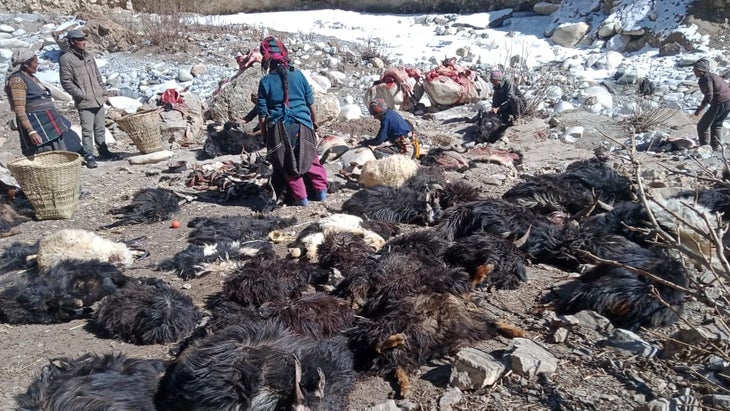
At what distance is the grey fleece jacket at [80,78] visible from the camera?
7723 millimetres

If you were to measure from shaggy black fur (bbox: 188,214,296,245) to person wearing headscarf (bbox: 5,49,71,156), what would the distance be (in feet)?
7.56

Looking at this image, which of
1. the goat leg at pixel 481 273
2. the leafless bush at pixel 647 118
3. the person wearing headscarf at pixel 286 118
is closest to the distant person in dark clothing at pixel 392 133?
the person wearing headscarf at pixel 286 118

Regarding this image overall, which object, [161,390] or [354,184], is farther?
[354,184]

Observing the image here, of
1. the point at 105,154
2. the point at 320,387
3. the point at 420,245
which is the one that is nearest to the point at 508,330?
the point at 420,245

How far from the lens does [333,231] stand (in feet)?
16.3

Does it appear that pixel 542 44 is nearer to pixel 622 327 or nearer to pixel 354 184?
pixel 354 184

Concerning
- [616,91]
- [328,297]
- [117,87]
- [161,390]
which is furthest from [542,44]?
[161,390]

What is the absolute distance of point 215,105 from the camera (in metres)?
10.1

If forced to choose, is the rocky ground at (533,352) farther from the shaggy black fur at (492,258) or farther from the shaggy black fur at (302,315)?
the shaggy black fur at (302,315)

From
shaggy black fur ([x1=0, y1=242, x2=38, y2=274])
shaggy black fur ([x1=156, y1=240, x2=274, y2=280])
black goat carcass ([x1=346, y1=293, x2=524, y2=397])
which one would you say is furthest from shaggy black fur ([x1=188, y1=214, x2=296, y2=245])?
black goat carcass ([x1=346, y1=293, x2=524, y2=397])

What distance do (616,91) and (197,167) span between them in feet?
26.9

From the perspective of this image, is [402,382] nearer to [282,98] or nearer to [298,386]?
[298,386]

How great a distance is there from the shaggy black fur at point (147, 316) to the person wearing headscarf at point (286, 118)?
253 centimetres

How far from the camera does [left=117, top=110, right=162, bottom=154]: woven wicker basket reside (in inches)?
327
